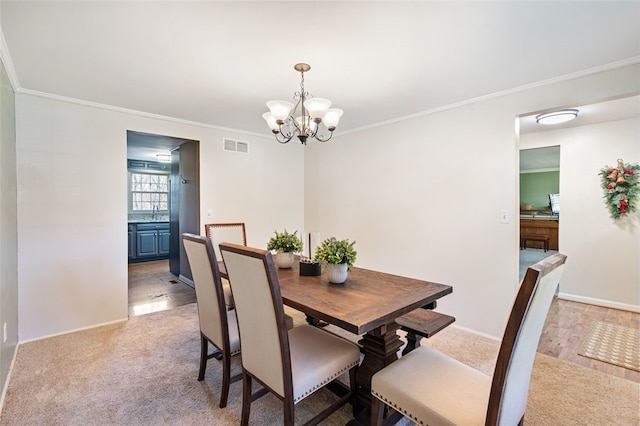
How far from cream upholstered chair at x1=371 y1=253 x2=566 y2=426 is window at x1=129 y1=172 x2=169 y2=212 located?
7.27 metres

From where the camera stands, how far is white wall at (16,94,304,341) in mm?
2711

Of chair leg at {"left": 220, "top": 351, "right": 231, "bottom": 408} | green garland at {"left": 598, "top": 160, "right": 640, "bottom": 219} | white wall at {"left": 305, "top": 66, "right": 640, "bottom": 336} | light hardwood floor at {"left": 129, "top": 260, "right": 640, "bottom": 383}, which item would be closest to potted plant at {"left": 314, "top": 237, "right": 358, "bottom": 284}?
chair leg at {"left": 220, "top": 351, "right": 231, "bottom": 408}

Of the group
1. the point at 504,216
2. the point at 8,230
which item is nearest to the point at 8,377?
the point at 8,230

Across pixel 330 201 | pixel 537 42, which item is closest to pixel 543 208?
pixel 330 201

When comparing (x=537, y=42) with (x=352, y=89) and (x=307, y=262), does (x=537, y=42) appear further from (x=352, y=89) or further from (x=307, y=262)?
(x=307, y=262)

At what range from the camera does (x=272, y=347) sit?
4.51 feet

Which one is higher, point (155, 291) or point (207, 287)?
point (207, 287)

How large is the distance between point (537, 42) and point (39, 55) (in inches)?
138

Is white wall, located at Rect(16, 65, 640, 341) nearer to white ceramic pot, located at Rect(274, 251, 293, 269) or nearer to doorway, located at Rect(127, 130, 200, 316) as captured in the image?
doorway, located at Rect(127, 130, 200, 316)

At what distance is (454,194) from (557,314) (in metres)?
2.03

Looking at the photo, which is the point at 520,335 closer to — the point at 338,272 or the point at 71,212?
the point at 338,272

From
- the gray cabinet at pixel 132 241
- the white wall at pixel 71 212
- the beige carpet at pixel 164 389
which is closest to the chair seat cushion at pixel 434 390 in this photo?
the beige carpet at pixel 164 389

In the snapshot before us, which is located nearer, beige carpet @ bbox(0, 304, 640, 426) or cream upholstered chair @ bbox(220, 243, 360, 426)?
cream upholstered chair @ bbox(220, 243, 360, 426)

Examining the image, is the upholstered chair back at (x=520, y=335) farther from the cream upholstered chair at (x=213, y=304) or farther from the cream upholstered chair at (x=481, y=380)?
the cream upholstered chair at (x=213, y=304)
